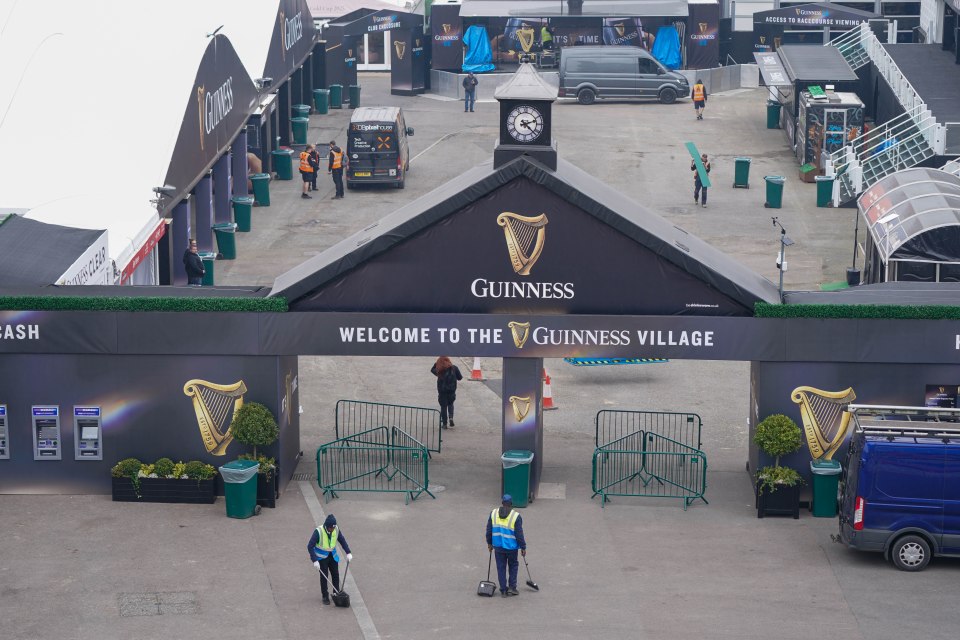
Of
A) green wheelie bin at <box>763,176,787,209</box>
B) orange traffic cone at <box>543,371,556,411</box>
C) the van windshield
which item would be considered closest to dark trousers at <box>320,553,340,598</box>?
orange traffic cone at <box>543,371,556,411</box>

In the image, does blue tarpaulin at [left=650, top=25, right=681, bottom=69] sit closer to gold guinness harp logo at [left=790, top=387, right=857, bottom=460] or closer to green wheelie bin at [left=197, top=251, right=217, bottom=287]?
green wheelie bin at [left=197, top=251, right=217, bottom=287]

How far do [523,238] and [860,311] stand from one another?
4.81 meters

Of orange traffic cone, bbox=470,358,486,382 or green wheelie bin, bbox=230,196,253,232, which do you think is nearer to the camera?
orange traffic cone, bbox=470,358,486,382

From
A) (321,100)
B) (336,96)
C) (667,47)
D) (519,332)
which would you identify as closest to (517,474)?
(519,332)

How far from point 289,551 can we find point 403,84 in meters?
40.2

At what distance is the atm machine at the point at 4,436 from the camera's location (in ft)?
73.7

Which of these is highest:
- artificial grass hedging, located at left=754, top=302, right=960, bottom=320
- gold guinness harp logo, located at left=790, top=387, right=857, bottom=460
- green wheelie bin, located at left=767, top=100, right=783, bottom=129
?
green wheelie bin, located at left=767, top=100, right=783, bottom=129

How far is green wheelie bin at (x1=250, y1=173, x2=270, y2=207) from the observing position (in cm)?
4297

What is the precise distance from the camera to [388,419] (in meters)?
26.7

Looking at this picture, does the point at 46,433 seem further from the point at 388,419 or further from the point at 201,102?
the point at 201,102

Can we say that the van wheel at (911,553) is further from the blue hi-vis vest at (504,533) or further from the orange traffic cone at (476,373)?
the orange traffic cone at (476,373)

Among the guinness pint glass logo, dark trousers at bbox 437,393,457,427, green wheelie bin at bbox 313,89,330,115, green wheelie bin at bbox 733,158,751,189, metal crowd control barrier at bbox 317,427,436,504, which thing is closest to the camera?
the guinness pint glass logo

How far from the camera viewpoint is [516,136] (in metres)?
22.5

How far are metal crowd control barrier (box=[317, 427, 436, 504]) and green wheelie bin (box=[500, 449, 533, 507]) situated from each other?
124 cm
